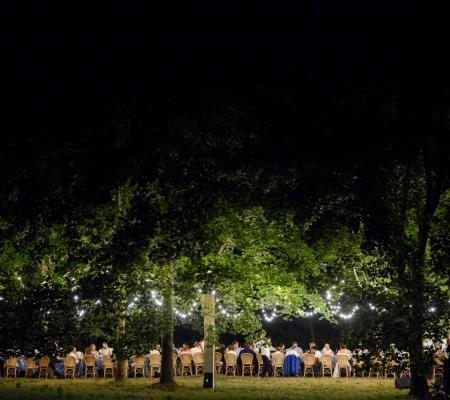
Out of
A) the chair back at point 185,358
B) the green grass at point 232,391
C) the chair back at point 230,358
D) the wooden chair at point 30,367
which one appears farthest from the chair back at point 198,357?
the wooden chair at point 30,367

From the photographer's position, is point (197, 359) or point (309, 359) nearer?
point (309, 359)

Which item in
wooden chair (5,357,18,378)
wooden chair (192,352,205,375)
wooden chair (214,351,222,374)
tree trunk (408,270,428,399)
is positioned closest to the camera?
tree trunk (408,270,428,399)

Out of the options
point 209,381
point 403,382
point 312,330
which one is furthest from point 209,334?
point 312,330

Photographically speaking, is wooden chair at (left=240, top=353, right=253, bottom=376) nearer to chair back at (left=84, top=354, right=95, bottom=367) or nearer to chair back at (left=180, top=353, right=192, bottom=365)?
chair back at (left=180, top=353, right=192, bottom=365)

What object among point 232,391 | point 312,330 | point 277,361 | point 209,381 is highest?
point 312,330

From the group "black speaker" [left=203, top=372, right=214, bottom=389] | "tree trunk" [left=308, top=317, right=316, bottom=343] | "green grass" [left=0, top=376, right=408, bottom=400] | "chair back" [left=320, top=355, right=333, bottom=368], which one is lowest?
"green grass" [left=0, top=376, right=408, bottom=400]

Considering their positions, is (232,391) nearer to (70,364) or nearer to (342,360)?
(342,360)

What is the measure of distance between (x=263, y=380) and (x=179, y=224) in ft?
38.1

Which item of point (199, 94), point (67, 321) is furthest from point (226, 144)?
point (67, 321)

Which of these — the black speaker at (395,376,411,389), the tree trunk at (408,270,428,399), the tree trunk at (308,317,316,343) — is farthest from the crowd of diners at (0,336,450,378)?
the tree trunk at (408,270,428,399)

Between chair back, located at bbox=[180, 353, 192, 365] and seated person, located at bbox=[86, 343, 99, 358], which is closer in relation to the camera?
chair back, located at bbox=[180, 353, 192, 365]

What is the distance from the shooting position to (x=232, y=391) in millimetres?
15484

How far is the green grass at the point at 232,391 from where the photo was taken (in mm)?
13789

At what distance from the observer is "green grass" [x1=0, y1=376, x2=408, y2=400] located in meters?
13.8
